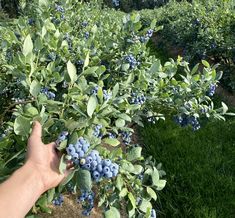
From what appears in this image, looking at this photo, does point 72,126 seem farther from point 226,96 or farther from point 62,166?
point 226,96

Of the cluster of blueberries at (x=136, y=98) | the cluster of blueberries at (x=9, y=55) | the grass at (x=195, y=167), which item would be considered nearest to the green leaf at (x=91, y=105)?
the cluster of blueberries at (x=136, y=98)

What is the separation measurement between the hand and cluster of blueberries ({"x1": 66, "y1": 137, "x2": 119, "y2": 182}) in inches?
2.7

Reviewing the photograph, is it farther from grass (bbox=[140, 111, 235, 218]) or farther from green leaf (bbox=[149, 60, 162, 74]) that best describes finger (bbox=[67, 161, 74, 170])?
grass (bbox=[140, 111, 235, 218])

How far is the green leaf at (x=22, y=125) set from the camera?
1.41 meters

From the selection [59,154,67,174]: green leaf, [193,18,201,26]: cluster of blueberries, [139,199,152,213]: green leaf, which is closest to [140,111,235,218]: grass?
[139,199,152,213]: green leaf

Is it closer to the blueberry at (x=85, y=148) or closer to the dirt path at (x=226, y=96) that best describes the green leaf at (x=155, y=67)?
the blueberry at (x=85, y=148)

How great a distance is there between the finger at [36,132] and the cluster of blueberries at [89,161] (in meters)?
0.12

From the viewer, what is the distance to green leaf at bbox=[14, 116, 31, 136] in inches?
55.5

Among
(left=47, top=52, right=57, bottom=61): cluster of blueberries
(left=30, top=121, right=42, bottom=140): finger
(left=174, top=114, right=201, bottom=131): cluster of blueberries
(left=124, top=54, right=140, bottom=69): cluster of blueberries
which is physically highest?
(left=30, top=121, right=42, bottom=140): finger

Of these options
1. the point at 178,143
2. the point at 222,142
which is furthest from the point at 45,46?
the point at 222,142

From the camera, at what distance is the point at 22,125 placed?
142 cm

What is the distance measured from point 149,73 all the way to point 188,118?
31 cm

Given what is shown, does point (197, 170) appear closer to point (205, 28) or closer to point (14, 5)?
point (205, 28)

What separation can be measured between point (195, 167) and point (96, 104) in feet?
7.13
